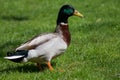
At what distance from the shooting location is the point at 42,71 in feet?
28.8

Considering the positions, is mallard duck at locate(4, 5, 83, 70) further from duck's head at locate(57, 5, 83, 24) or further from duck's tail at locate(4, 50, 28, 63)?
duck's head at locate(57, 5, 83, 24)

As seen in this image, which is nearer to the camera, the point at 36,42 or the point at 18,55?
the point at 18,55

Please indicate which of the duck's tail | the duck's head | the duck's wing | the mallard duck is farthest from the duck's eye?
the duck's tail

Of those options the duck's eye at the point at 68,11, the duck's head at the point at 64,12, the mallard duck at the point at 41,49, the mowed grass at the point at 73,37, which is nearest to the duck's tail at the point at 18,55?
the mallard duck at the point at 41,49

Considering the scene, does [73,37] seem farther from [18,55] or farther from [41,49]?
[18,55]

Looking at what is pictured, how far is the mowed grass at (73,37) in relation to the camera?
327 inches

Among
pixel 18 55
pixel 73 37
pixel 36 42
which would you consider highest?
pixel 36 42

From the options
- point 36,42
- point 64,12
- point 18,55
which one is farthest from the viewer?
point 64,12

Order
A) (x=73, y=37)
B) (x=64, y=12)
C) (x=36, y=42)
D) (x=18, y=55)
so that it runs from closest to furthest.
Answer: (x=18, y=55) → (x=36, y=42) → (x=64, y=12) → (x=73, y=37)

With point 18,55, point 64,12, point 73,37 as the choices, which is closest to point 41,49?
point 18,55

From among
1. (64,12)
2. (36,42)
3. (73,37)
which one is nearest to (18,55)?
(36,42)

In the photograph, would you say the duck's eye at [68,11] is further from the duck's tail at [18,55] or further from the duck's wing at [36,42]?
the duck's tail at [18,55]

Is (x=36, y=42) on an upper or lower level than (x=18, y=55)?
upper

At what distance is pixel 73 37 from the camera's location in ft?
39.5
